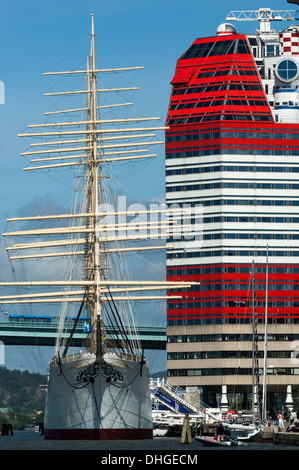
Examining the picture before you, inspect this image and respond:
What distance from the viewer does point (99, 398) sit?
408 ft

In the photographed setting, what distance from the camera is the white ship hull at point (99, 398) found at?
12431cm

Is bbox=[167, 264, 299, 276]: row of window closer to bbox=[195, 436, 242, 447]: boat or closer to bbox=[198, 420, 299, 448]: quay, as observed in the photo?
bbox=[198, 420, 299, 448]: quay

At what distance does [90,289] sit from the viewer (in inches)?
5576

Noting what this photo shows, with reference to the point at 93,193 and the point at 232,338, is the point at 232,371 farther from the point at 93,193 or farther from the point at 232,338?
the point at 93,193

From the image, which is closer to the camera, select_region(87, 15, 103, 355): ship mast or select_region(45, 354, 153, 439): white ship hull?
select_region(45, 354, 153, 439): white ship hull

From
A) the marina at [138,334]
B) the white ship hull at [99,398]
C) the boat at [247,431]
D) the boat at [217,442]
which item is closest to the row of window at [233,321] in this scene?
the marina at [138,334]

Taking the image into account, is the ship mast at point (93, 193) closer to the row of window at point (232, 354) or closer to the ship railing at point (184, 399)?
the ship railing at point (184, 399)

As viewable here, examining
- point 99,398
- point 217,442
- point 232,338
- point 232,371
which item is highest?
point 232,338

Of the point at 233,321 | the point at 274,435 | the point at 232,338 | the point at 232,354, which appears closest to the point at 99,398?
the point at 274,435

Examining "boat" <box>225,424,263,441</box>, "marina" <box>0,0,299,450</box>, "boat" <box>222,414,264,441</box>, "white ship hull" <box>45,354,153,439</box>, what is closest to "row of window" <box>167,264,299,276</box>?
"marina" <box>0,0,299,450</box>

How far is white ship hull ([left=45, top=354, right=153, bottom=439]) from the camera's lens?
12431 centimetres

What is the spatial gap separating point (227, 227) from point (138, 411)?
73352 mm

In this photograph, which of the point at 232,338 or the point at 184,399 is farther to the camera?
the point at 232,338
